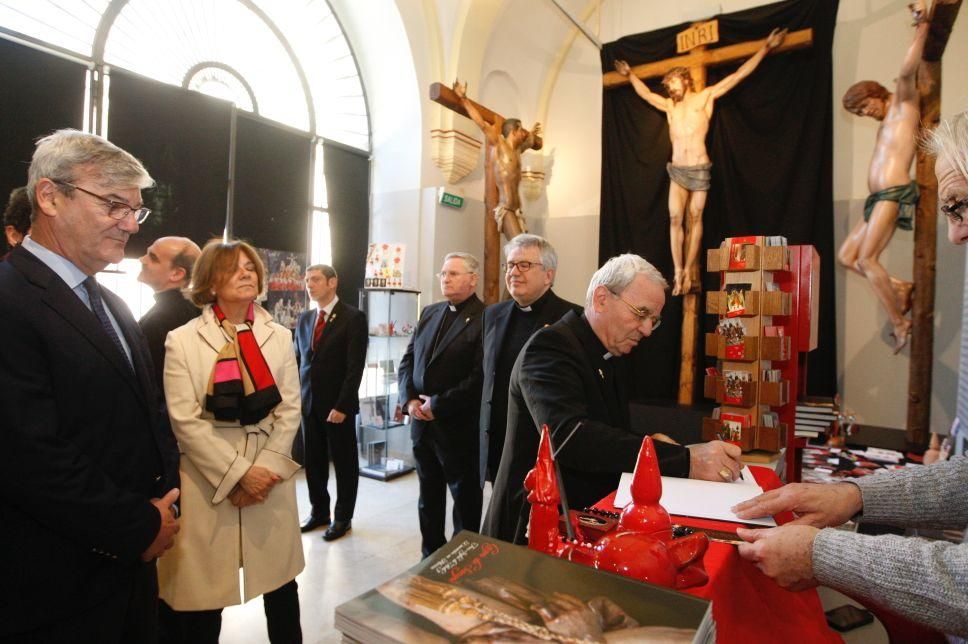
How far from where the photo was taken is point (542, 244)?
2.88 m

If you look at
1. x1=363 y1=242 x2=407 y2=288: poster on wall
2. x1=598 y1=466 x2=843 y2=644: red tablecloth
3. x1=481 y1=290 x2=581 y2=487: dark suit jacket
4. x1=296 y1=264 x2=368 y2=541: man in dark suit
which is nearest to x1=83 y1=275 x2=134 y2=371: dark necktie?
x1=598 y1=466 x2=843 y2=644: red tablecloth

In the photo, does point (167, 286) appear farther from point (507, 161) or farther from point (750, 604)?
point (507, 161)

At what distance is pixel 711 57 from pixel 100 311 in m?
5.46

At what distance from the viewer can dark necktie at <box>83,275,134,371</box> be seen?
143cm

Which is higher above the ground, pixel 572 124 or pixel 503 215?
pixel 572 124

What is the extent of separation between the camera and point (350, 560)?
324 cm

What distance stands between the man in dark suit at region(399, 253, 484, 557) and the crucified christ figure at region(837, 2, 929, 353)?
3.43m

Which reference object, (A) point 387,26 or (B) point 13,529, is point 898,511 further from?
(A) point 387,26

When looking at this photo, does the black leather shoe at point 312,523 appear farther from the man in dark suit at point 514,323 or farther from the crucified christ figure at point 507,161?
the crucified christ figure at point 507,161

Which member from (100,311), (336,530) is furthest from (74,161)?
(336,530)

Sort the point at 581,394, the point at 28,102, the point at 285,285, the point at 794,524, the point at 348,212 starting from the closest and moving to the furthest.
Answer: the point at 794,524, the point at 581,394, the point at 28,102, the point at 285,285, the point at 348,212

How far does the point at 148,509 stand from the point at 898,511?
1665 mm

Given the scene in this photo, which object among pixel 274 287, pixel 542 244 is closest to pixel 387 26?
pixel 274 287

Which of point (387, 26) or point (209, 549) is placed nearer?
point (209, 549)
